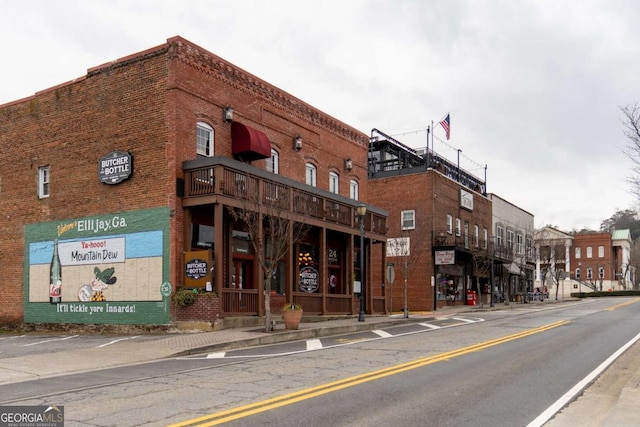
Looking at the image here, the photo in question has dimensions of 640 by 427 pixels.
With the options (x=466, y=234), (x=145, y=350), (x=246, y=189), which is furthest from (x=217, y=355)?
(x=466, y=234)

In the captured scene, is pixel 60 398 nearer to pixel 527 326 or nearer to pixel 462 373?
pixel 462 373

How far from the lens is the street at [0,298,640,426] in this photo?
7578mm

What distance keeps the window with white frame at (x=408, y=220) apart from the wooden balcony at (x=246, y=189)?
1686 cm

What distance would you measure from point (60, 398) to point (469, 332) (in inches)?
555

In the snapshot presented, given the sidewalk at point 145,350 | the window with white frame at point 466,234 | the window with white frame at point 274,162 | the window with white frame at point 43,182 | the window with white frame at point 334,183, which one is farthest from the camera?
the window with white frame at point 466,234

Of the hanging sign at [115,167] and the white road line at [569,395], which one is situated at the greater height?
the hanging sign at [115,167]

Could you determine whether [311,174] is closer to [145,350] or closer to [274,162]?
[274,162]

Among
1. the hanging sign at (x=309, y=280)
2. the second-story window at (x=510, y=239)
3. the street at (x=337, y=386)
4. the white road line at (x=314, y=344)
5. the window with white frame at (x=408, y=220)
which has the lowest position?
the white road line at (x=314, y=344)

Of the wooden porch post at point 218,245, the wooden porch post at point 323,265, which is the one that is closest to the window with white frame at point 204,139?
the wooden porch post at point 218,245

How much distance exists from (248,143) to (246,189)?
2.47 metres

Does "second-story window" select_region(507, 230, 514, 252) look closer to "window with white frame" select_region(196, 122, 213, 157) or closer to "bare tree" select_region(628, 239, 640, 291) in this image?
"window with white frame" select_region(196, 122, 213, 157)

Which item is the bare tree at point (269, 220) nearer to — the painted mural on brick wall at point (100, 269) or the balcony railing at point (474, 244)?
the painted mural on brick wall at point (100, 269)

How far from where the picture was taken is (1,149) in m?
26.2

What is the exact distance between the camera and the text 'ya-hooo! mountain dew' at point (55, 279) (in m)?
23.1
